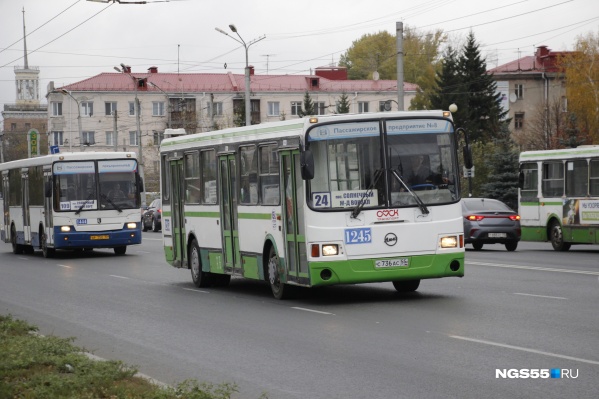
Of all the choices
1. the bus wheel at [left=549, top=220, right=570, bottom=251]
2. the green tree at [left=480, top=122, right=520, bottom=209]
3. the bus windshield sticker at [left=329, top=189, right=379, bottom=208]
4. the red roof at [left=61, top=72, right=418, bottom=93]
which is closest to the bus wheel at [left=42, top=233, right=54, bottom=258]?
the bus wheel at [left=549, top=220, right=570, bottom=251]

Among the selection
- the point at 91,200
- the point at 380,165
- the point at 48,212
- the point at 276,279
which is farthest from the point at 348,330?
the point at 48,212

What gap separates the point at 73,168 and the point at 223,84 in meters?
84.4

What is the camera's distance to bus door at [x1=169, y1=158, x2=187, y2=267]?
882 inches

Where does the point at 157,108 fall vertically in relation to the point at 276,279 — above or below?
above

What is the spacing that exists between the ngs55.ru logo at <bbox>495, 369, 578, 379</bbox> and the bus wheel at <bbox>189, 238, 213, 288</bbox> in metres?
11.9

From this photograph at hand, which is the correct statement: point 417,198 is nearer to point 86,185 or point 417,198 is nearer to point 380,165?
point 380,165

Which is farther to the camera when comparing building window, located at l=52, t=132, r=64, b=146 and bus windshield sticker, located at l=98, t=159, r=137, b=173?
building window, located at l=52, t=132, r=64, b=146

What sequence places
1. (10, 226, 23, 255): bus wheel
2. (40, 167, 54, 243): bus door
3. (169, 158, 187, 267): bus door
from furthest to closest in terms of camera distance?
1. (10, 226, 23, 255): bus wheel
2. (40, 167, 54, 243): bus door
3. (169, 158, 187, 267): bus door

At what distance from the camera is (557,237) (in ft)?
105

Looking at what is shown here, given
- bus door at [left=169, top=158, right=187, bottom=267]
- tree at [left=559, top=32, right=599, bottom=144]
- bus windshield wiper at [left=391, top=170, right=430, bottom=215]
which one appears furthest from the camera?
tree at [left=559, top=32, right=599, bottom=144]

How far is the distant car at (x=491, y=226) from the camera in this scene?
32.5m

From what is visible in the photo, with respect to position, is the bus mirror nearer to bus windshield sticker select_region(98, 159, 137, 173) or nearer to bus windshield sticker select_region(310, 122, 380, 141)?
bus windshield sticker select_region(310, 122, 380, 141)

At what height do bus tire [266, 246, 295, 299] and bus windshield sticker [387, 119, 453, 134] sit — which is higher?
bus windshield sticker [387, 119, 453, 134]

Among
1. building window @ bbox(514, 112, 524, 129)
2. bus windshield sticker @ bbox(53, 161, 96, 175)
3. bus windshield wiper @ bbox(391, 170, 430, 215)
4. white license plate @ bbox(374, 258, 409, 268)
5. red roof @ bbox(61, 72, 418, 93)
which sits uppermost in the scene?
red roof @ bbox(61, 72, 418, 93)
